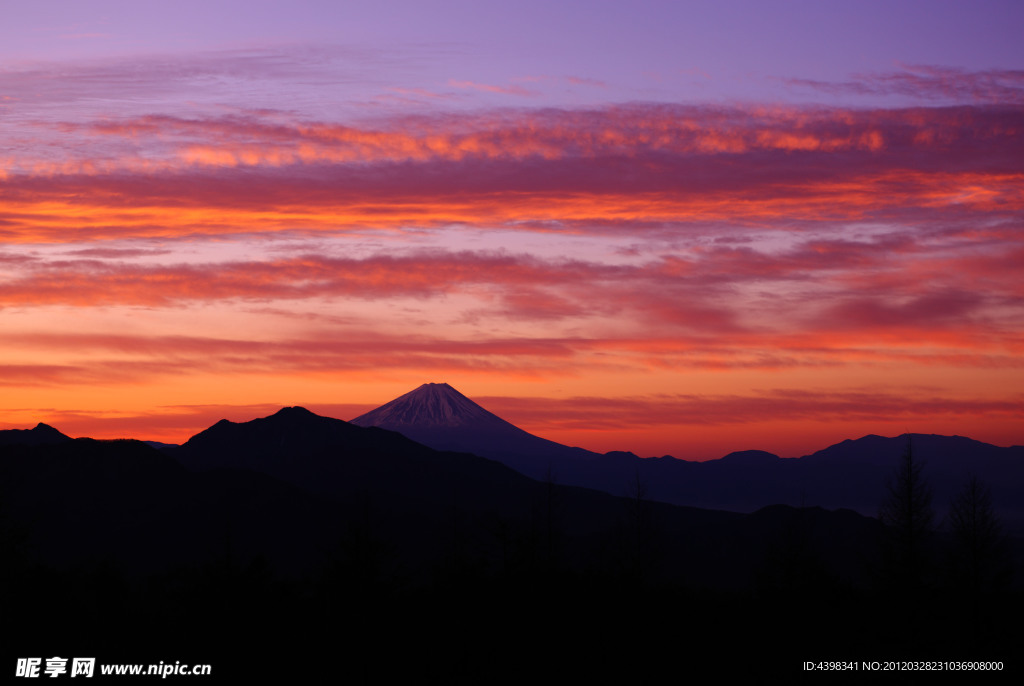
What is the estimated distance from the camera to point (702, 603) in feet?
129

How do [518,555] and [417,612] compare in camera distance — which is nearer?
[417,612]

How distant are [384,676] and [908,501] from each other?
31841 millimetres

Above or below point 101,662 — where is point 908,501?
above

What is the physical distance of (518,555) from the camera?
51.7 m

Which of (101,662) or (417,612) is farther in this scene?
(417,612)

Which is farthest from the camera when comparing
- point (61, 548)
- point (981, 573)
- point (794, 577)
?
point (61, 548)

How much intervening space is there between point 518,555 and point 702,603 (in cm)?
1468

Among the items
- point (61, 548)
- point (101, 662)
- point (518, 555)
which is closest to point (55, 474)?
point (61, 548)

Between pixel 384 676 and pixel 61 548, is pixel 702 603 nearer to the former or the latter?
pixel 384 676

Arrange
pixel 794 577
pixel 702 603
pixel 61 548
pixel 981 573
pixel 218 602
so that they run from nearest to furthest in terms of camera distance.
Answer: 1. pixel 218 602
2. pixel 702 603
3. pixel 981 573
4. pixel 794 577
5. pixel 61 548

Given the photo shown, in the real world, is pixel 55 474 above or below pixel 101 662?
above

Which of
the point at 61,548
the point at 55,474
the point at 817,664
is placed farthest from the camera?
the point at 55,474

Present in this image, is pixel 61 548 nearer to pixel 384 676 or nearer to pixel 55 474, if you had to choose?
pixel 55 474

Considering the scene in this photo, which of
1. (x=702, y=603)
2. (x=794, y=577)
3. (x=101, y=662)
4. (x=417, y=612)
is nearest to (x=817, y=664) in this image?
(x=702, y=603)
